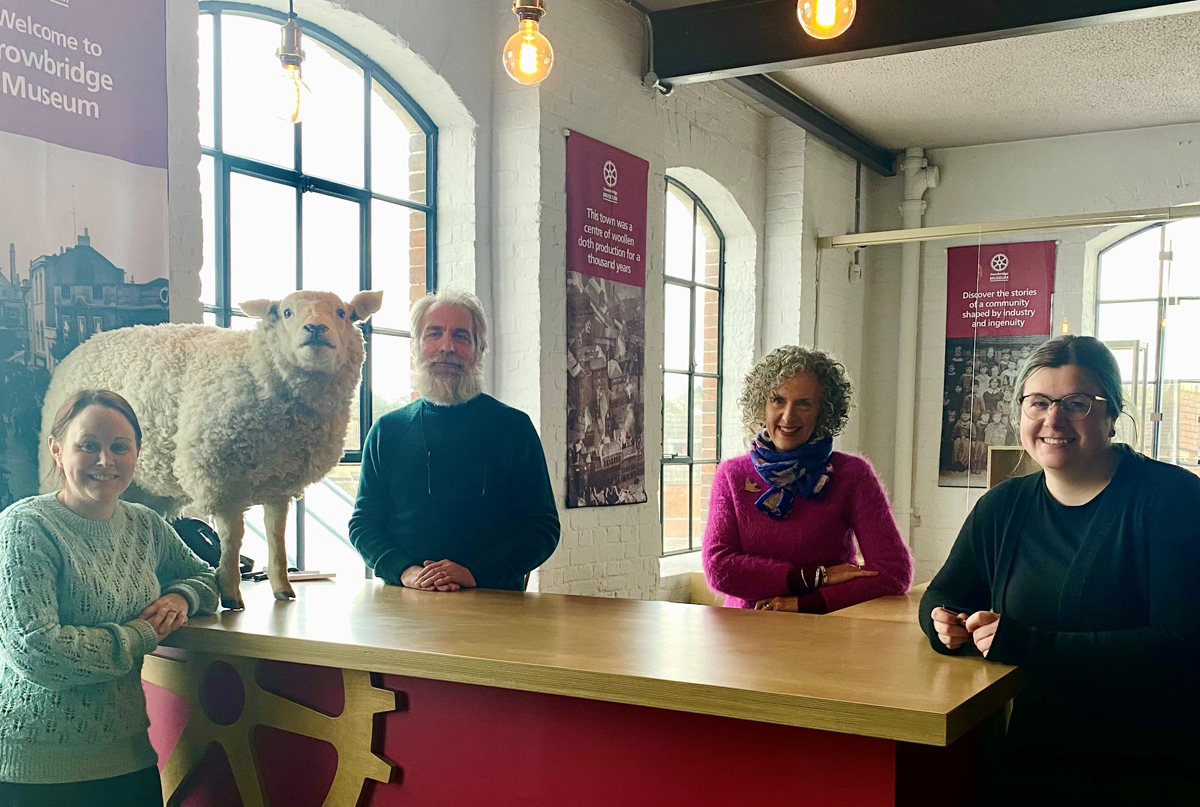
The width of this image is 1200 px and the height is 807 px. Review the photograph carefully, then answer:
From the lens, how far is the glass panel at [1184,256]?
19.2 ft

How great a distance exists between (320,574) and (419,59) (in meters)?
2.15

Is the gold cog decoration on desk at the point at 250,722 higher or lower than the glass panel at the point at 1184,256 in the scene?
lower

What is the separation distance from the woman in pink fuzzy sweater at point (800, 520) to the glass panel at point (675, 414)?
3.55 meters

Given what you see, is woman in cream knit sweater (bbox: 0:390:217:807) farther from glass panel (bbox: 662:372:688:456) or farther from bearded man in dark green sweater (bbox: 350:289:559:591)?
glass panel (bbox: 662:372:688:456)

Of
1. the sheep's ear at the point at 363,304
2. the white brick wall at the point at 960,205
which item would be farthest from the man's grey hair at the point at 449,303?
the white brick wall at the point at 960,205

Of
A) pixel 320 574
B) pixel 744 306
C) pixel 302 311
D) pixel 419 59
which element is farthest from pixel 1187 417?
pixel 302 311

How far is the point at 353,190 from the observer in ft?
14.0

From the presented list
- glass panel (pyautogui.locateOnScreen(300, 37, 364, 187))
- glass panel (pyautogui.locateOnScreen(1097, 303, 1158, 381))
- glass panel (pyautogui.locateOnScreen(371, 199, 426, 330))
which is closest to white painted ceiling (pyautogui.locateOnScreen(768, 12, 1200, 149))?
glass panel (pyautogui.locateOnScreen(1097, 303, 1158, 381))

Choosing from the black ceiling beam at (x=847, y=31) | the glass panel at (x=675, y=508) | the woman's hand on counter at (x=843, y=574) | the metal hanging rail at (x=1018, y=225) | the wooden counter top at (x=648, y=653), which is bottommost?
the glass panel at (x=675, y=508)

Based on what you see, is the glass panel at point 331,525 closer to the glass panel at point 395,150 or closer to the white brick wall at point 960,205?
the glass panel at point 395,150

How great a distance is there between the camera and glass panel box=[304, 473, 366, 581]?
410 centimetres

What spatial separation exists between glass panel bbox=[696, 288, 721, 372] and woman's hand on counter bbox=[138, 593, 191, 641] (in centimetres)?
498

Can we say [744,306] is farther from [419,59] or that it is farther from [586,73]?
[419,59]

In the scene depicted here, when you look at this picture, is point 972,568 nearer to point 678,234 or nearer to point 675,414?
point 675,414
